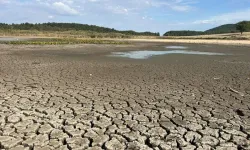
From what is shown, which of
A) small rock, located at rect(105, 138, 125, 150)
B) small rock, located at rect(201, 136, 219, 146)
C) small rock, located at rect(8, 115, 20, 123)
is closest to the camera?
small rock, located at rect(105, 138, 125, 150)

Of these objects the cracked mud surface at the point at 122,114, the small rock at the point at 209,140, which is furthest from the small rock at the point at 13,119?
the small rock at the point at 209,140

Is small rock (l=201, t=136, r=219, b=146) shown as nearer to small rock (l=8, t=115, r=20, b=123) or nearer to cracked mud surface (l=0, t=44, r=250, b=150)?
cracked mud surface (l=0, t=44, r=250, b=150)

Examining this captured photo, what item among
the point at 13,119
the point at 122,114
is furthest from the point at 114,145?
the point at 13,119

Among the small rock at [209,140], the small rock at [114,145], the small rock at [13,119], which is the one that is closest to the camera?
the small rock at [114,145]

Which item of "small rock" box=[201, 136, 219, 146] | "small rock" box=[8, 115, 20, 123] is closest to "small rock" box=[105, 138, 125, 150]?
"small rock" box=[201, 136, 219, 146]

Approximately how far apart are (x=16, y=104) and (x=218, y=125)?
484cm

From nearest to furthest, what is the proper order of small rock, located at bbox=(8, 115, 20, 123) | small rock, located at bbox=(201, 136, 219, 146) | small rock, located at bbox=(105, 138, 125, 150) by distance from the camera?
small rock, located at bbox=(105, 138, 125, 150) < small rock, located at bbox=(201, 136, 219, 146) < small rock, located at bbox=(8, 115, 20, 123)

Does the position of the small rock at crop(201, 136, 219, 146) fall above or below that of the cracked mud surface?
below

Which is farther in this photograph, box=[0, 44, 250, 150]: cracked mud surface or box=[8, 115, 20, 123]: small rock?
box=[8, 115, 20, 123]: small rock

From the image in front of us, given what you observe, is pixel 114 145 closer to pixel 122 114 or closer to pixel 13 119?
pixel 122 114

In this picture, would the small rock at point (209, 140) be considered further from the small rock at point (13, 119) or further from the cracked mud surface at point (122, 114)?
the small rock at point (13, 119)

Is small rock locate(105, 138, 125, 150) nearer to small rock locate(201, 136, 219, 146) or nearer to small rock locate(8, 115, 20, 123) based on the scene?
small rock locate(201, 136, 219, 146)

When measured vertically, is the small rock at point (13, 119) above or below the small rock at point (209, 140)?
above

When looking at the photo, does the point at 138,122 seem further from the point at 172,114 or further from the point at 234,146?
the point at 234,146
